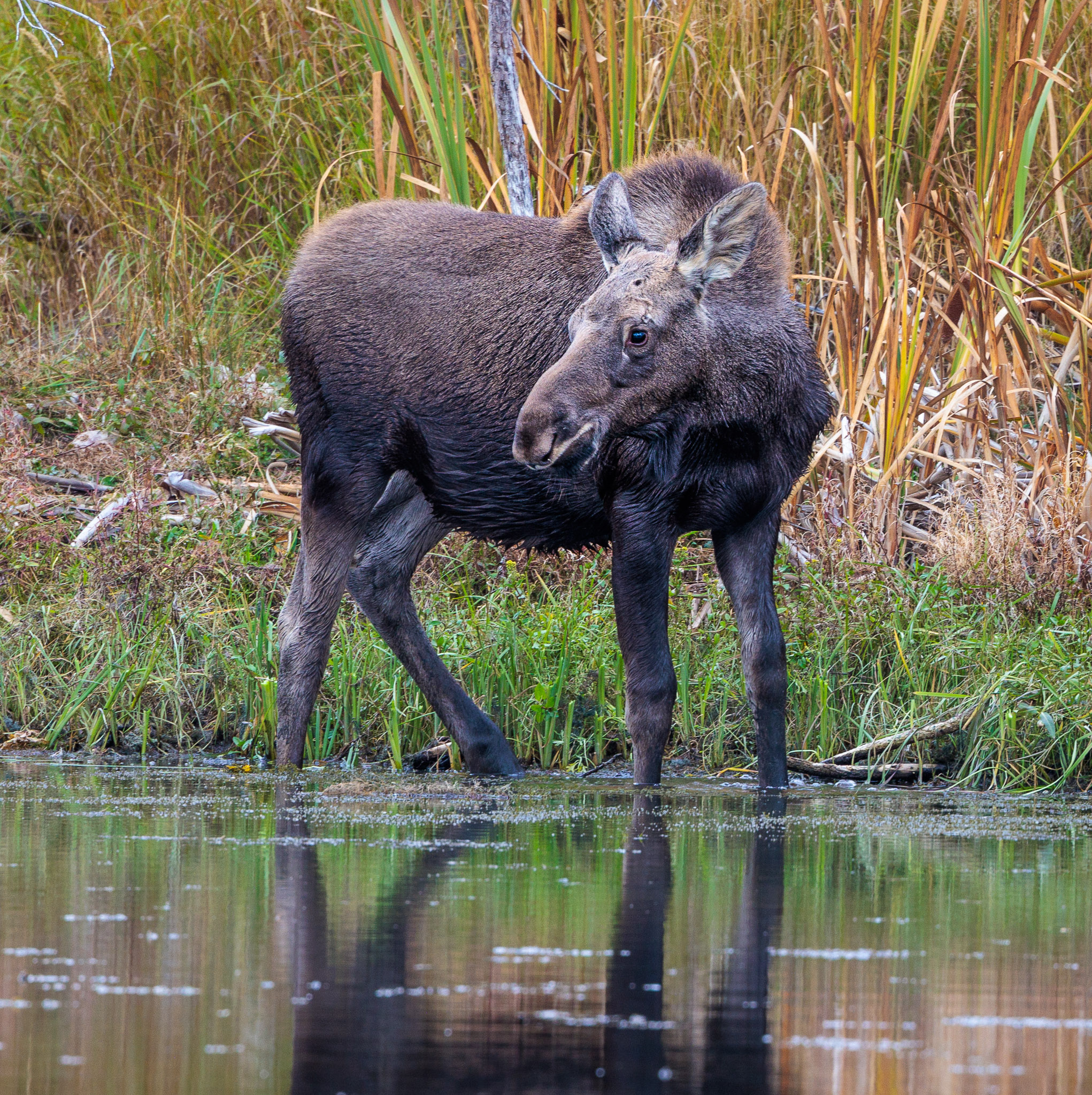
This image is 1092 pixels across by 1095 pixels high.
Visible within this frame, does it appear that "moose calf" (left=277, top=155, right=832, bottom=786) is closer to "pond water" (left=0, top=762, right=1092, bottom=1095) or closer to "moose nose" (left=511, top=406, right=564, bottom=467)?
"moose nose" (left=511, top=406, right=564, bottom=467)

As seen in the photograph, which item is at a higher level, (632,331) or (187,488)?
(632,331)

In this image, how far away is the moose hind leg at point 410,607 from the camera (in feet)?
21.3

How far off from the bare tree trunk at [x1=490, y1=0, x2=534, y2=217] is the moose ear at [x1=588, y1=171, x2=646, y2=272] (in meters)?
1.97

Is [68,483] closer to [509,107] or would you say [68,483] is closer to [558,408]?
[509,107]

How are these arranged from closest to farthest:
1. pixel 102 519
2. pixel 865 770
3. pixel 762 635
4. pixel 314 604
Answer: pixel 762 635
pixel 865 770
pixel 314 604
pixel 102 519

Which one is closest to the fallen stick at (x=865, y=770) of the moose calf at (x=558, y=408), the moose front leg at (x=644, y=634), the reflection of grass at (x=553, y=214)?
the reflection of grass at (x=553, y=214)

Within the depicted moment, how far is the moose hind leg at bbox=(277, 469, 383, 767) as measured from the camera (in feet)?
21.7

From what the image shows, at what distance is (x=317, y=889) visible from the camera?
3.74 meters

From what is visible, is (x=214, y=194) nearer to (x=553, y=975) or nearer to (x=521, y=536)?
(x=521, y=536)

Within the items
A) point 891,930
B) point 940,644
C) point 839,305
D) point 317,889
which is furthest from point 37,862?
point 839,305

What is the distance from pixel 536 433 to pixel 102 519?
3.62 metres

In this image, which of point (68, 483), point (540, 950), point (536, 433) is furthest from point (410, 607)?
point (540, 950)

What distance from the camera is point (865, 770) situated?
6098mm

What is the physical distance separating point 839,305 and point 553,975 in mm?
5397
